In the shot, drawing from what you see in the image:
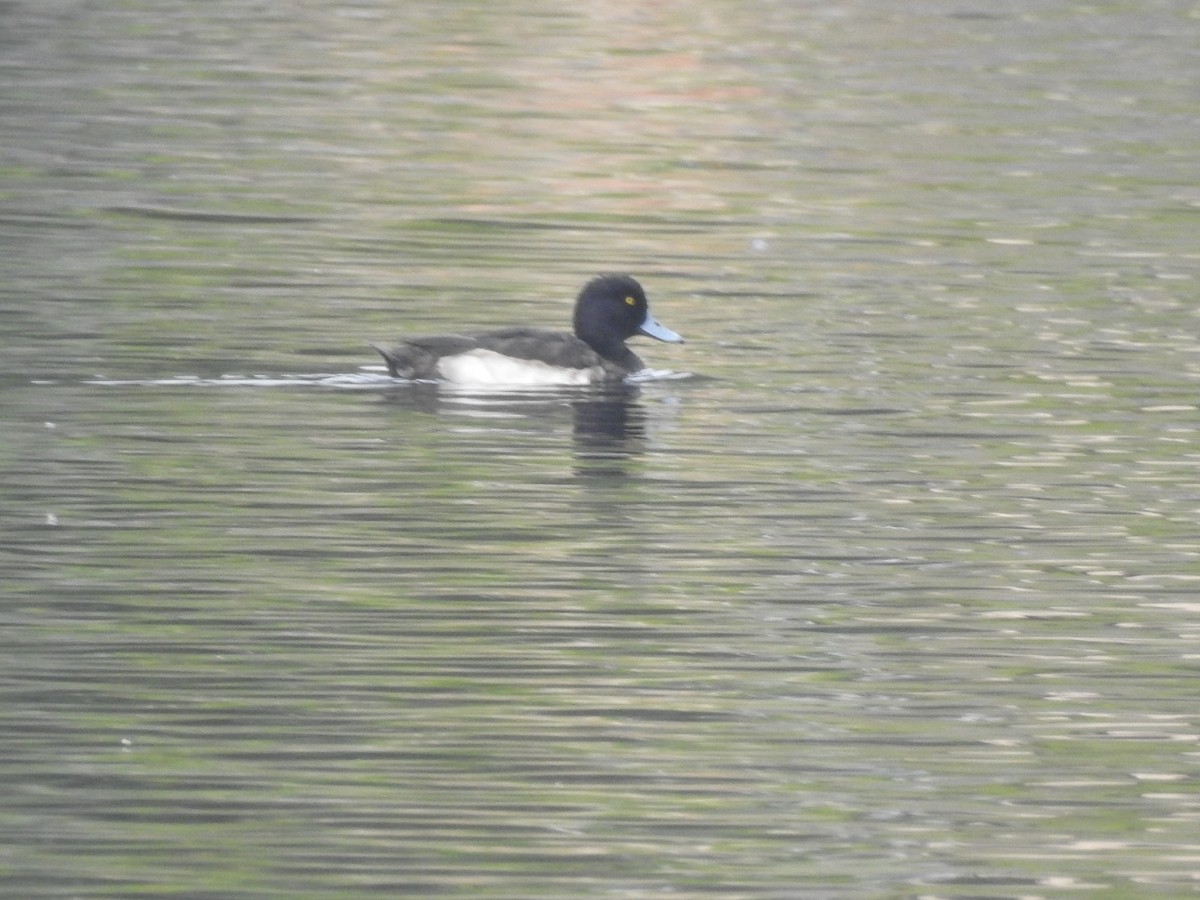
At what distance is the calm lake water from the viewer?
→ 25.5 feet

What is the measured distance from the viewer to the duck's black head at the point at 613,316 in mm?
15562

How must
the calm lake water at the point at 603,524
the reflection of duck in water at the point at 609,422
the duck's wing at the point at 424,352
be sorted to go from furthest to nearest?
the duck's wing at the point at 424,352
the reflection of duck in water at the point at 609,422
the calm lake water at the point at 603,524

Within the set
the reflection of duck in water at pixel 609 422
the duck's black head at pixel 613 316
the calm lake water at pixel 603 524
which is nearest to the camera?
the calm lake water at pixel 603 524

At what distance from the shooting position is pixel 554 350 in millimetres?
14961

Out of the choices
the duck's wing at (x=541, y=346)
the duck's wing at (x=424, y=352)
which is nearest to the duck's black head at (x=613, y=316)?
the duck's wing at (x=541, y=346)

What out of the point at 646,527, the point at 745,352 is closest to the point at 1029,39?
the point at 745,352

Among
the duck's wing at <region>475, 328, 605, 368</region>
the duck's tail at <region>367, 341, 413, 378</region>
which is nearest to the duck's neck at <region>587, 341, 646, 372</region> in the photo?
the duck's wing at <region>475, 328, 605, 368</region>

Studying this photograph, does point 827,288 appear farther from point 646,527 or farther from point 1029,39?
point 1029,39

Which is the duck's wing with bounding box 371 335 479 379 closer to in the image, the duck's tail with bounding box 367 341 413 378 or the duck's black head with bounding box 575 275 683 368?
the duck's tail with bounding box 367 341 413 378

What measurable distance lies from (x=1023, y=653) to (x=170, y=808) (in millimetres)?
3125

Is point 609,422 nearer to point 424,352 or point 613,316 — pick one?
point 424,352

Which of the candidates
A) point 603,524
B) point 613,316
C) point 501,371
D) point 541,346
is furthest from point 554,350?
point 603,524

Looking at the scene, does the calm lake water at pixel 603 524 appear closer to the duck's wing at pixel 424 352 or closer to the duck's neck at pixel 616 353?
the duck's wing at pixel 424 352

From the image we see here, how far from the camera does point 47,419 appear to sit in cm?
1337
